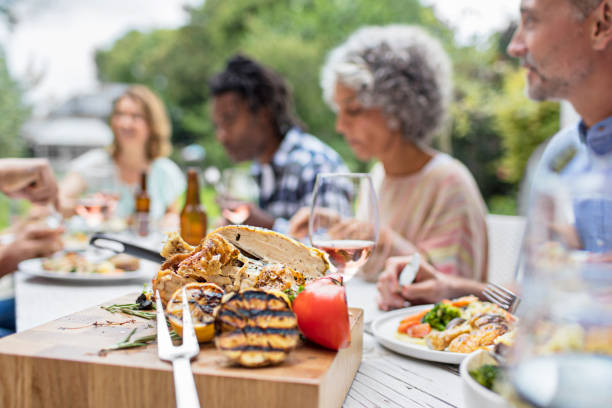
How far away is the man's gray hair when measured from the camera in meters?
1.67

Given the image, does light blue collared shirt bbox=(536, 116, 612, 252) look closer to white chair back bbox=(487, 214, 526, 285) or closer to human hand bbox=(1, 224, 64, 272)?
human hand bbox=(1, 224, 64, 272)

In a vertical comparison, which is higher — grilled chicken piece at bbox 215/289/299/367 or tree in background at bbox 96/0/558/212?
tree in background at bbox 96/0/558/212

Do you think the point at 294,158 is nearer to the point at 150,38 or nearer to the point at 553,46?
the point at 553,46

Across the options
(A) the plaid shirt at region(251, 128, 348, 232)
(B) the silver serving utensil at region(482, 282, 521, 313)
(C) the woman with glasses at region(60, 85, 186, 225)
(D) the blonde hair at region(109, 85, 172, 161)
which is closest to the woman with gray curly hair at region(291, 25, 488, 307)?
(A) the plaid shirt at region(251, 128, 348, 232)

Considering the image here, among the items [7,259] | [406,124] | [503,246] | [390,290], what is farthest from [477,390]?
[503,246]

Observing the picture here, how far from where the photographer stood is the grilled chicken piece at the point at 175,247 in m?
1.01

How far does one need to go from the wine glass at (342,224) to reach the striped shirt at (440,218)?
2.43 feet

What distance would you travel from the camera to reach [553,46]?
1727mm

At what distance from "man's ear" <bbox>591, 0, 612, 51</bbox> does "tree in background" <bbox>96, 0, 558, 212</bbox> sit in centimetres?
707

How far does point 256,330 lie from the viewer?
2.19 feet

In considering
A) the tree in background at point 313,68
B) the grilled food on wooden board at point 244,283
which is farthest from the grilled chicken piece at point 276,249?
the tree in background at point 313,68

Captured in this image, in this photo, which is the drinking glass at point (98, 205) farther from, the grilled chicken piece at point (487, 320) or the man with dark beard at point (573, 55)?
the grilled chicken piece at point (487, 320)

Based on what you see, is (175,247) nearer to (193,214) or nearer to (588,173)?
(588,173)

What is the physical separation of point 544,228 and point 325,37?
16760 mm
